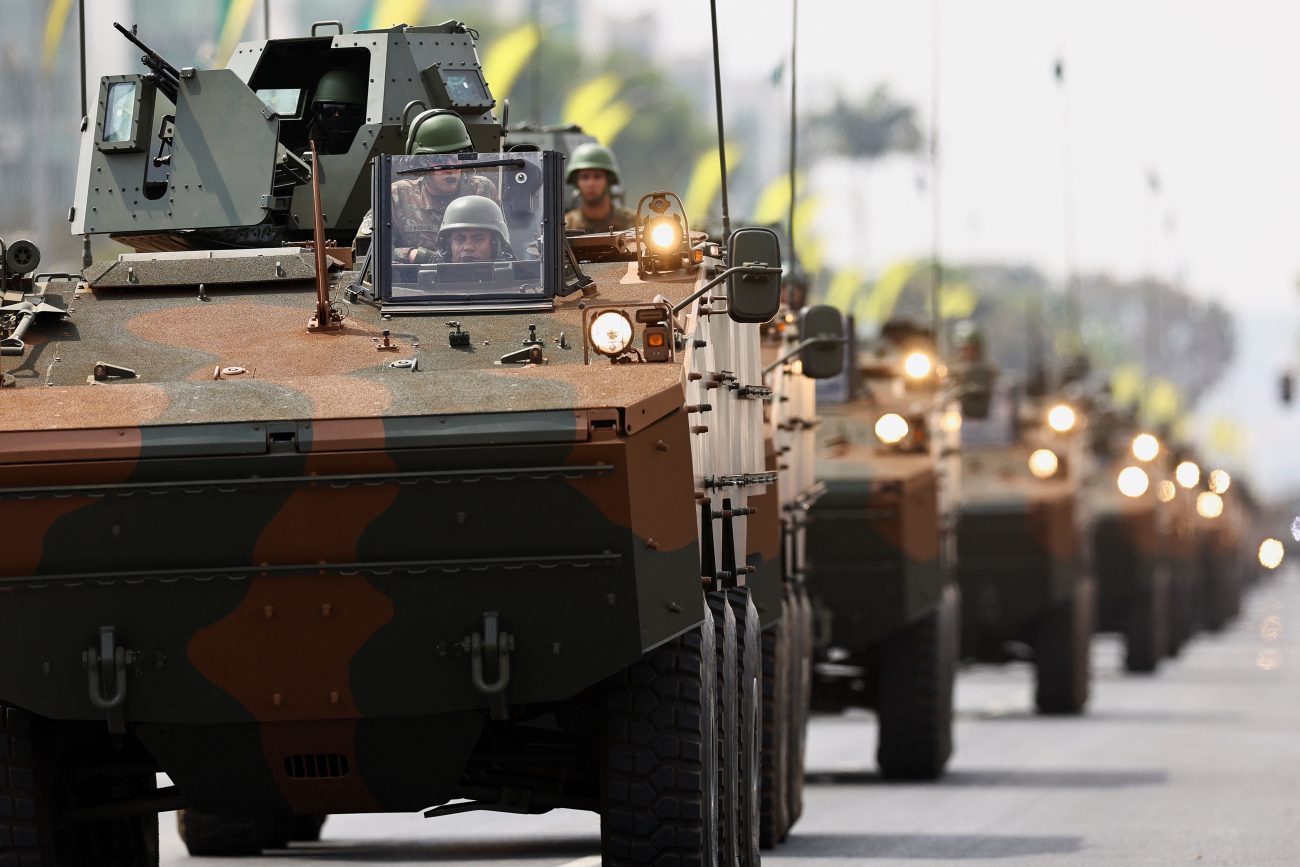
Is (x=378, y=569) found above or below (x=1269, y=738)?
above

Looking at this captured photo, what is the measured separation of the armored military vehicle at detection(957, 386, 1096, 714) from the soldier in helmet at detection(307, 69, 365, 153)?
10.4 metres

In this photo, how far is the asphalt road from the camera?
14.5 m

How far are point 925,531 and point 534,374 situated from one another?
377 inches

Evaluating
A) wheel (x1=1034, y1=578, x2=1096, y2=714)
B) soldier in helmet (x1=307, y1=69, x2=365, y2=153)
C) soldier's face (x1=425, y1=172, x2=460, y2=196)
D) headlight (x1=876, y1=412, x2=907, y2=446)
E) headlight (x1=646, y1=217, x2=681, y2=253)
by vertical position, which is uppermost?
soldier in helmet (x1=307, y1=69, x2=365, y2=153)

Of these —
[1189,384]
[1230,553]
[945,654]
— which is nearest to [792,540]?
[945,654]

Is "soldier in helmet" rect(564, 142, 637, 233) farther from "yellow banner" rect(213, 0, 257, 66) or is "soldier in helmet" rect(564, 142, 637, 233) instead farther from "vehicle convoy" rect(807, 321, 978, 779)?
"yellow banner" rect(213, 0, 257, 66)

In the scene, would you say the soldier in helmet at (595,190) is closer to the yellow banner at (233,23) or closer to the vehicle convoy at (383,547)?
the vehicle convoy at (383,547)

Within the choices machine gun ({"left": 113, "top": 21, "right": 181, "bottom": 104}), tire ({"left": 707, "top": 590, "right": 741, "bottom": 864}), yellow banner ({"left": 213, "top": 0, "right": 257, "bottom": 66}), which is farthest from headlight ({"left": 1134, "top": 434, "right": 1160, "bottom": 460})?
tire ({"left": 707, "top": 590, "right": 741, "bottom": 864})

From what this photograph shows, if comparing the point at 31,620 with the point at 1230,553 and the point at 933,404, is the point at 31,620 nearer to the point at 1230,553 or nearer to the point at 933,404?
the point at 933,404

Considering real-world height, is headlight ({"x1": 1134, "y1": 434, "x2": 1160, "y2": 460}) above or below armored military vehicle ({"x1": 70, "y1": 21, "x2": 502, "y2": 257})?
below

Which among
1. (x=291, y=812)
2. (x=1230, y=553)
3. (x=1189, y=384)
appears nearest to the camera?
(x=291, y=812)

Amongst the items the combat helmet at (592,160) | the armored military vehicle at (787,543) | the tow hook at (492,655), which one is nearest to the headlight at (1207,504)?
the combat helmet at (592,160)

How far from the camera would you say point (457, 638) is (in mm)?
9867

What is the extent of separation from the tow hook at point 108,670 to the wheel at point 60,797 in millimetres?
556
